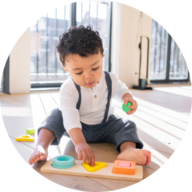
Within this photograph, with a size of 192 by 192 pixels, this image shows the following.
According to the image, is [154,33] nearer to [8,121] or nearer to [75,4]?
[75,4]

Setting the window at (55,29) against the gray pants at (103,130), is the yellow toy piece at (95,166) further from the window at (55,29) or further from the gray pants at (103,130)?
the window at (55,29)

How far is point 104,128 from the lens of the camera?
93cm

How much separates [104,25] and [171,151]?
8.45 ft

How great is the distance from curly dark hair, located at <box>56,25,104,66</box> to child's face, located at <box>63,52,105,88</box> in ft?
0.05

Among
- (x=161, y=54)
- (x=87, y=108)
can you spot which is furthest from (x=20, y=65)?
(x=161, y=54)

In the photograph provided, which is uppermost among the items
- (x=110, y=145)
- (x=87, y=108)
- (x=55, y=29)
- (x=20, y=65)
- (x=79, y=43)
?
(x=55, y=29)

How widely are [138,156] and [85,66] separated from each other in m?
0.33

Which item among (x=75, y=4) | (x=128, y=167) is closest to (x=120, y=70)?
(x=75, y=4)

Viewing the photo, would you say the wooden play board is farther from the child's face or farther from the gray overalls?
the child's face

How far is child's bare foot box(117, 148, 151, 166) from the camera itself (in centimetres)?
72

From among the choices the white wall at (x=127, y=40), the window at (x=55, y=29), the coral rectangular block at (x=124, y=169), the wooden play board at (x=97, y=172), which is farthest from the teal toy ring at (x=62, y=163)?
the white wall at (x=127, y=40)

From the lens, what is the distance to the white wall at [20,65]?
225cm

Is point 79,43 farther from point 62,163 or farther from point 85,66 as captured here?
point 62,163

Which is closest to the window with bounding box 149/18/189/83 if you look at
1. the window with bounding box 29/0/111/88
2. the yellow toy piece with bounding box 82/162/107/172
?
the window with bounding box 29/0/111/88
